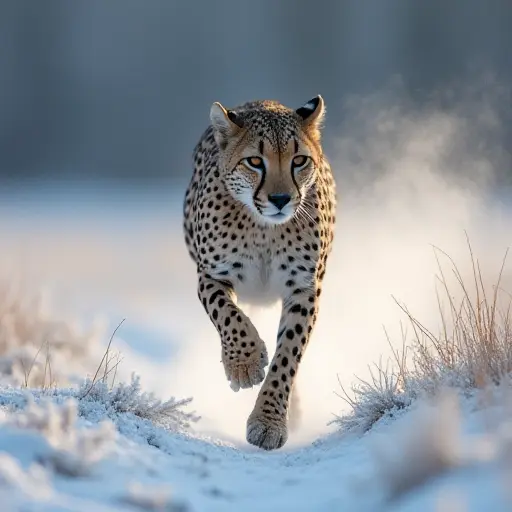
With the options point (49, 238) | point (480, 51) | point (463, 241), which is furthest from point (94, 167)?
point (463, 241)

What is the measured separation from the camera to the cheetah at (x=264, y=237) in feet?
15.9

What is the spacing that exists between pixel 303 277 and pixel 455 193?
1176cm

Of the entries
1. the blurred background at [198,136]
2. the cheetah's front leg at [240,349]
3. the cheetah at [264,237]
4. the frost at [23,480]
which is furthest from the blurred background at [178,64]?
the frost at [23,480]

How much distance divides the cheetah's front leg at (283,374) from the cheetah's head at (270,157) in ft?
1.15

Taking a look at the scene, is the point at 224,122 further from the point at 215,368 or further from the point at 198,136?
the point at 198,136

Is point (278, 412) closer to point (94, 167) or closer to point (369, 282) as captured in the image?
point (369, 282)

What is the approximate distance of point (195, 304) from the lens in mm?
11398

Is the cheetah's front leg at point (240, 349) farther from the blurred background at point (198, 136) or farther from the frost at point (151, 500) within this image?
the frost at point (151, 500)

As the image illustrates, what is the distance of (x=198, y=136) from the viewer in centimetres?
3391

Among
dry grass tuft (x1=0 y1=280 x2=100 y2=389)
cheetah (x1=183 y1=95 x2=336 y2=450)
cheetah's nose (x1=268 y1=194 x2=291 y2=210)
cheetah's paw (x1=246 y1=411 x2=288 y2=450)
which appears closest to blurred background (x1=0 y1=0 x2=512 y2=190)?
dry grass tuft (x1=0 y1=280 x2=100 y2=389)

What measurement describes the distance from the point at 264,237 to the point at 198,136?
2897 cm

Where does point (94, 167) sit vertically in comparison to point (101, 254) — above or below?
above

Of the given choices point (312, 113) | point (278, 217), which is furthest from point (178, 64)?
point (278, 217)

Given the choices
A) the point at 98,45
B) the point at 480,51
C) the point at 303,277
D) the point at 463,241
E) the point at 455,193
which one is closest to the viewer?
the point at 303,277
